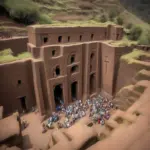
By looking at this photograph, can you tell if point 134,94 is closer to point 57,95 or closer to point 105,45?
point 105,45

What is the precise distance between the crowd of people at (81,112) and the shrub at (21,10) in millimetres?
16072

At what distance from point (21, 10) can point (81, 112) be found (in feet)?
59.7

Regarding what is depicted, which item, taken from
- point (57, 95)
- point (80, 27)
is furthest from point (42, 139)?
point (80, 27)

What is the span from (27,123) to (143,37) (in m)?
26.1

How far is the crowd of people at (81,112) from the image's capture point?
1445 centimetres

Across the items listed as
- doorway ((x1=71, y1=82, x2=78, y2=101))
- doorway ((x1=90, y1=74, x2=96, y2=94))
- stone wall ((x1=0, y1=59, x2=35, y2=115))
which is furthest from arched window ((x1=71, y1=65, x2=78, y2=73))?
stone wall ((x1=0, y1=59, x2=35, y2=115))

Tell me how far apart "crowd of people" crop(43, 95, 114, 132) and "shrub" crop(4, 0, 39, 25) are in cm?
1607

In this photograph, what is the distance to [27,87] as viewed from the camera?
15.8 meters

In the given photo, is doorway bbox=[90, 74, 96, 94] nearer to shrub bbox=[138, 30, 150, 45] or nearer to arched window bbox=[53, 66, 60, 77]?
arched window bbox=[53, 66, 60, 77]

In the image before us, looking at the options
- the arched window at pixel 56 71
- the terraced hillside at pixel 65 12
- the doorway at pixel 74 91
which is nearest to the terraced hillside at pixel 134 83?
the doorway at pixel 74 91

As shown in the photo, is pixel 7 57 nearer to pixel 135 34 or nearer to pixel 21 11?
pixel 21 11

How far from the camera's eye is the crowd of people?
569 inches

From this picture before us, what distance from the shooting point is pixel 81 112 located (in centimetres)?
1572

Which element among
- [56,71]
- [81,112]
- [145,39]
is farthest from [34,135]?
[145,39]
